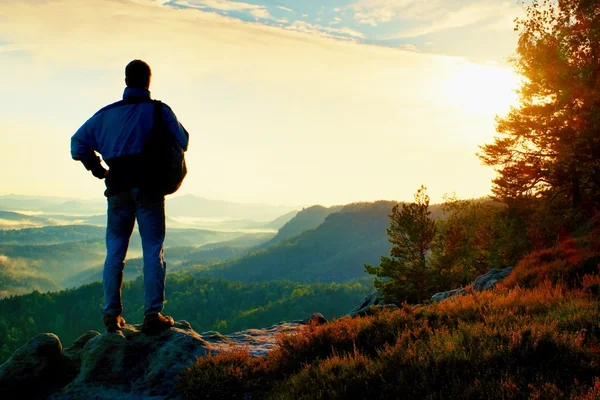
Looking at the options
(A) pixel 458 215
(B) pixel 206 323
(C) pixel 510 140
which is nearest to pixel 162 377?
(C) pixel 510 140

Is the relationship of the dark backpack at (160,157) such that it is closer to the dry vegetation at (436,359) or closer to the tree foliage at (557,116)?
the dry vegetation at (436,359)

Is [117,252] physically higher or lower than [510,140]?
lower

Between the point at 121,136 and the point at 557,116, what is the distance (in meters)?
26.3

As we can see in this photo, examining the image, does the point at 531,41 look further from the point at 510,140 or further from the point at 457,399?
the point at 457,399

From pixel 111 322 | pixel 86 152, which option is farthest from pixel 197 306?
pixel 86 152

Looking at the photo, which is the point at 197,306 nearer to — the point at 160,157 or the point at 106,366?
the point at 106,366

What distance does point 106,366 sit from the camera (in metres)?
5.94

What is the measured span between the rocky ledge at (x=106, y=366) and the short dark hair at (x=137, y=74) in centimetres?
360

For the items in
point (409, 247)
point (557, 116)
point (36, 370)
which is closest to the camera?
point (36, 370)

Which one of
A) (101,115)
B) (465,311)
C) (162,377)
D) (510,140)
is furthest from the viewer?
(510,140)

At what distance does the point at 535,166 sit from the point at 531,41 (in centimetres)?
734

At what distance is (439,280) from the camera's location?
2925 cm

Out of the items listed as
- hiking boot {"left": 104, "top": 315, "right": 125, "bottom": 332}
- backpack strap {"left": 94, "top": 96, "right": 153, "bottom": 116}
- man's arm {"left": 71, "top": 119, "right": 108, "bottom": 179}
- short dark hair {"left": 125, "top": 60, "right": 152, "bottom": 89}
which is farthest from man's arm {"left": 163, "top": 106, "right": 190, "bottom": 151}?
hiking boot {"left": 104, "top": 315, "right": 125, "bottom": 332}

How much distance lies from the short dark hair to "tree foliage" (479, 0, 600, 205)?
19914 millimetres
